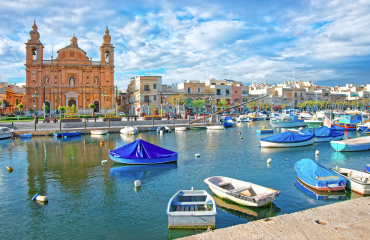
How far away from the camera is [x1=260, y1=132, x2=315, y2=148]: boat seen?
2699 cm

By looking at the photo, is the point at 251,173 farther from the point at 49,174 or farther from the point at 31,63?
the point at 31,63

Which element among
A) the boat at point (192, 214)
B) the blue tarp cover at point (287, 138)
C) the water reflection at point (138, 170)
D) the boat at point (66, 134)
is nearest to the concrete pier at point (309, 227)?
the boat at point (192, 214)

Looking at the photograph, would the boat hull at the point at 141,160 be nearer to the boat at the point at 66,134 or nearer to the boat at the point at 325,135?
the boat at the point at 325,135

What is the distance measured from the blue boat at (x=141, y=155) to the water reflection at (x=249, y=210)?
28.5ft

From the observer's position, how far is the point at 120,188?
589 inches

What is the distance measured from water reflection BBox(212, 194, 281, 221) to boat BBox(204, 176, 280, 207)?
22cm

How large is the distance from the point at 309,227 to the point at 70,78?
68.6 metres

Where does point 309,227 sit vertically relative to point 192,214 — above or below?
below

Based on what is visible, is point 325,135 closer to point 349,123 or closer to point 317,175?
point 349,123

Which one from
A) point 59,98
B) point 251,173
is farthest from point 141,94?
point 251,173

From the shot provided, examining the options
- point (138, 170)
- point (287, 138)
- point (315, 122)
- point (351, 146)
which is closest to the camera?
point (138, 170)

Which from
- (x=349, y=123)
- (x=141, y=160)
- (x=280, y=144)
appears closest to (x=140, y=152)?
(x=141, y=160)

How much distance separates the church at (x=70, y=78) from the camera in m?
64.9

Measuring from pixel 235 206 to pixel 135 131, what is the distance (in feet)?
107
